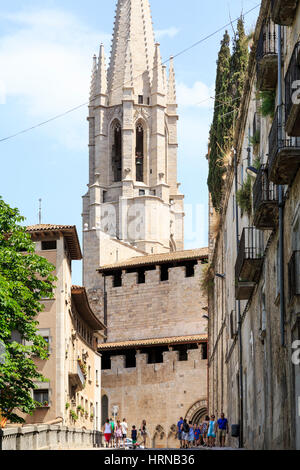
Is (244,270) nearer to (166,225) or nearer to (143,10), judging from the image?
(166,225)

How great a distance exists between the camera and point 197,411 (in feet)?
222

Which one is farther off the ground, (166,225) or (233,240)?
(166,225)

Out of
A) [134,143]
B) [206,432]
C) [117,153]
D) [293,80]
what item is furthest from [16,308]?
[117,153]

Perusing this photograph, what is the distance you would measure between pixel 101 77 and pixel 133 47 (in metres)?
4.68

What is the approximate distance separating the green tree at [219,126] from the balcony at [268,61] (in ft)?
81.4

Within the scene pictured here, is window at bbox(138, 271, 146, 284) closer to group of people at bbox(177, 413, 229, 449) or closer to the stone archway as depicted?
the stone archway

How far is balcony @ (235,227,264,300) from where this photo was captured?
2270 centimetres

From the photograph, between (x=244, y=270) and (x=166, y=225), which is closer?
(x=244, y=270)

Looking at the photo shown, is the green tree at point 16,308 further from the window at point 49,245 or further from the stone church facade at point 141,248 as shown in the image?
the stone church facade at point 141,248

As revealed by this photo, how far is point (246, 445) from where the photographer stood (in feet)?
89.0

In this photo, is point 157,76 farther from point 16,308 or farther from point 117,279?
point 16,308

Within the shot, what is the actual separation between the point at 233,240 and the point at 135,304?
4381cm

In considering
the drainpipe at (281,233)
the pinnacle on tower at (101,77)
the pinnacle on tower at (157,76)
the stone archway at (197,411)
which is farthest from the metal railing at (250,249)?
the pinnacle on tower at (101,77)

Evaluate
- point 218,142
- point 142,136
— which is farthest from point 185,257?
point 142,136
